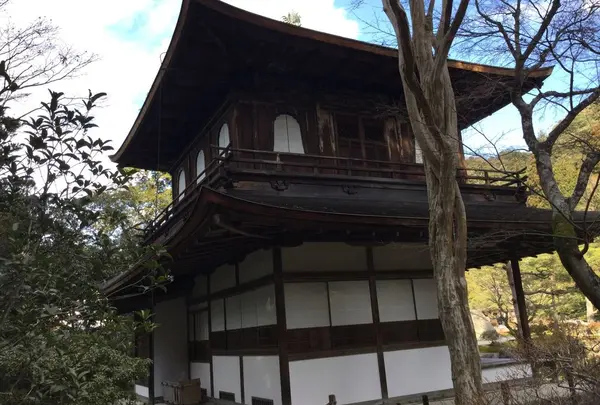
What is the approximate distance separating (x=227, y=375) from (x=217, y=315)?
151cm

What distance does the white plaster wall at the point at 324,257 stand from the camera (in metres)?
8.84

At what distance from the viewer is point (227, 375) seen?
34.6 feet

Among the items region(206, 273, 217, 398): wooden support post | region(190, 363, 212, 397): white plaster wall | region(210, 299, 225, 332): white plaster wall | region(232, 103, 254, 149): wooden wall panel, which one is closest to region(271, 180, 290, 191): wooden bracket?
region(232, 103, 254, 149): wooden wall panel

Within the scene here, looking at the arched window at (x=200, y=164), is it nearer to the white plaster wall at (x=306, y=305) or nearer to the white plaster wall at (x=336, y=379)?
the white plaster wall at (x=306, y=305)

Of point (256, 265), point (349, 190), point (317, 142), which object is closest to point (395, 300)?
point (349, 190)

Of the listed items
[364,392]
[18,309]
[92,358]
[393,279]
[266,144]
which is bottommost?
[364,392]

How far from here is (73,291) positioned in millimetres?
3793

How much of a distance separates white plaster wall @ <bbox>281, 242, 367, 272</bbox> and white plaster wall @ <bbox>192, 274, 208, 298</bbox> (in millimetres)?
4333

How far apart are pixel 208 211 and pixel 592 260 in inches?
966

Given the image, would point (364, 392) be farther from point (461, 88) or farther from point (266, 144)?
point (461, 88)

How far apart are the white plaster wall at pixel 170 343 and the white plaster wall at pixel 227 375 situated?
2.38 m

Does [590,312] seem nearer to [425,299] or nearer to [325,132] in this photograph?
[425,299]

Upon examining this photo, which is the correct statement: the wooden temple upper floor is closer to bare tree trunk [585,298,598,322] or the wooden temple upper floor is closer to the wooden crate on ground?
the wooden crate on ground

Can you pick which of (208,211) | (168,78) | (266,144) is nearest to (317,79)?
(266,144)
